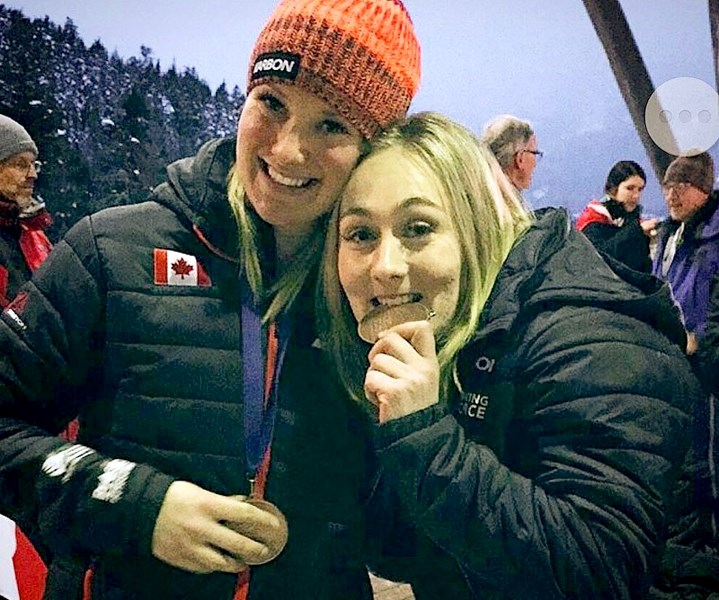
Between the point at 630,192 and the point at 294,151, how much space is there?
54 cm

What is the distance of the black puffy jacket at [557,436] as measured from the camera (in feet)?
3.28

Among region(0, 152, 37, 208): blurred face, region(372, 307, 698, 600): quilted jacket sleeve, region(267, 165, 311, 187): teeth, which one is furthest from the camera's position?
region(0, 152, 37, 208): blurred face

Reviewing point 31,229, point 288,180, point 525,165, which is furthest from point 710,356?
point 31,229

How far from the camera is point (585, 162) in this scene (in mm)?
1205

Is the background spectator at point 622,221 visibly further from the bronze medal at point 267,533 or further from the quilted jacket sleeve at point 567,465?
the bronze medal at point 267,533

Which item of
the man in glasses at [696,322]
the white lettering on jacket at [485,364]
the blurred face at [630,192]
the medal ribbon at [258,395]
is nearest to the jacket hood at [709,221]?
the man in glasses at [696,322]

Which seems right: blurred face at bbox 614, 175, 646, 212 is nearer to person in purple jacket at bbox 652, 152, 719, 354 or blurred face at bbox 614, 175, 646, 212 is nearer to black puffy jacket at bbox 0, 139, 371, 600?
person in purple jacket at bbox 652, 152, 719, 354

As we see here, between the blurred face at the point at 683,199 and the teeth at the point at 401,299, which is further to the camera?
the blurred face at the point at 683,199

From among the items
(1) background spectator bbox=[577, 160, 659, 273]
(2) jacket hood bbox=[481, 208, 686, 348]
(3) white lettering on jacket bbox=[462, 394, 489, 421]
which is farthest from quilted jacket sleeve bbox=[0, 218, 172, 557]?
(1) background spectator bbox=[577, 160, 659, 273]

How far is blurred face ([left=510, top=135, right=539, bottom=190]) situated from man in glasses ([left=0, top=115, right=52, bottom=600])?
2.49ft

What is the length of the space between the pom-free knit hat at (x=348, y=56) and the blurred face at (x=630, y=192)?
14.4 inches

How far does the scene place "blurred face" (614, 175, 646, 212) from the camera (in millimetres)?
1196

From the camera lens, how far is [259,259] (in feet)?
3.92

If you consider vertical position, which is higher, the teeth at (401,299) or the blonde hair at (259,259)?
the blonde hair at (259,259)
